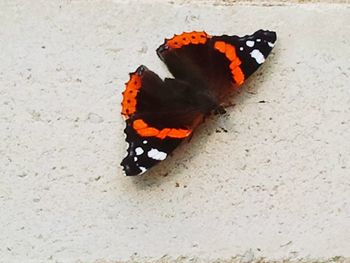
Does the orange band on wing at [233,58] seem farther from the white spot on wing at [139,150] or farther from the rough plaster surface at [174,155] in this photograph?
the white spot on wing at [139,150]

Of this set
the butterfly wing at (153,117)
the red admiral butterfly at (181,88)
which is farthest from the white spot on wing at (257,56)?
the butterfly wing at (153,117)

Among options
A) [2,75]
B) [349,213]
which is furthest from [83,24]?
[349,213]

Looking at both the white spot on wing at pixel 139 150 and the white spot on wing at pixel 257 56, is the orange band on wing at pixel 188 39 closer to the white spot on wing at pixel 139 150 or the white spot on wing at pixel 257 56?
the white spot on wing at pixel 257 56

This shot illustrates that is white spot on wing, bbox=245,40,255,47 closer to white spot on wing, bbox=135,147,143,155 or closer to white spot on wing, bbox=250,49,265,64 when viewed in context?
white spot on wing, bbox=250,49,265,64

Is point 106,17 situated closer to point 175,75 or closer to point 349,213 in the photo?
point 175,75

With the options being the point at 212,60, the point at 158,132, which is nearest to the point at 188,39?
the point at 212,60

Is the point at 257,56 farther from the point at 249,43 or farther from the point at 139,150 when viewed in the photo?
the point at 139,150

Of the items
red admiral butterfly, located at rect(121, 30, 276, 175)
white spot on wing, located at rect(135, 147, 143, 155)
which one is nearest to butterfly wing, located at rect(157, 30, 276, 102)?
red admiral butterfly, located at rect(121, 30, 276, 175)

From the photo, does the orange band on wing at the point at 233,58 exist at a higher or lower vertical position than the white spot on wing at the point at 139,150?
higher
